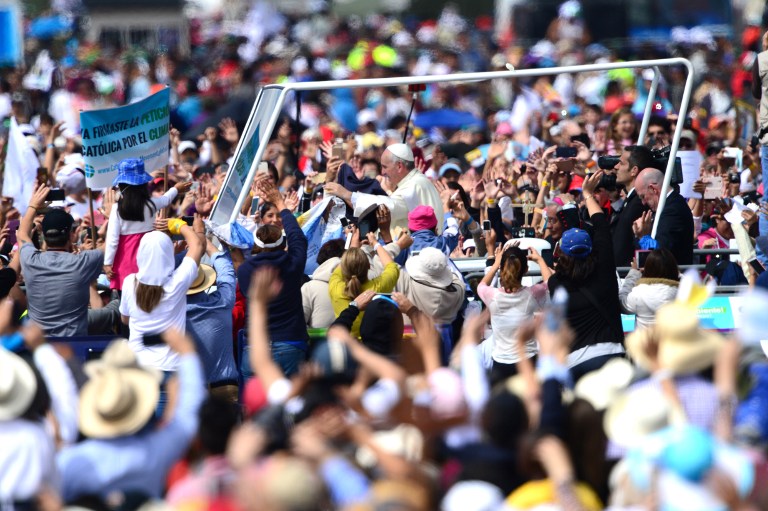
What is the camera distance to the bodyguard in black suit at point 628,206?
34.2ft

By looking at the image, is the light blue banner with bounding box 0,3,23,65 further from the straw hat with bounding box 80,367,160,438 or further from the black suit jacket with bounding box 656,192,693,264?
the straw hat with bounding box 80,367,160,438

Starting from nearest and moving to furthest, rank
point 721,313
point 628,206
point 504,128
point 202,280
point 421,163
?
point 202,280, point 721,313, point 628,206, point 421,163, point 504,128

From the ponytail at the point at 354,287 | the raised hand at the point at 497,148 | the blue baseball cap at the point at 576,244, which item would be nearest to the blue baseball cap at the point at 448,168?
the raised hand at the point at 497,148

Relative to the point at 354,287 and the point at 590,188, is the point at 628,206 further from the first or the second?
the point at 354,287

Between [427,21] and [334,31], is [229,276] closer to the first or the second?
[334,31]

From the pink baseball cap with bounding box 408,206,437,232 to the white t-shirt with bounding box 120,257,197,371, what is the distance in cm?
190

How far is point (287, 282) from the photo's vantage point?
914 centimetres

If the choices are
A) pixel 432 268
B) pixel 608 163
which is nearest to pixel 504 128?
pixel 608 163

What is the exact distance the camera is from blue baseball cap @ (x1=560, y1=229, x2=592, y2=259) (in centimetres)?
874

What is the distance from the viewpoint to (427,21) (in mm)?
49250

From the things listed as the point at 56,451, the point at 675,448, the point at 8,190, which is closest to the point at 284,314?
the point at 56,451

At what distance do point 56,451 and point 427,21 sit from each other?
144ft

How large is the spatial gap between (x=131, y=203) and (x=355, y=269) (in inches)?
62.3

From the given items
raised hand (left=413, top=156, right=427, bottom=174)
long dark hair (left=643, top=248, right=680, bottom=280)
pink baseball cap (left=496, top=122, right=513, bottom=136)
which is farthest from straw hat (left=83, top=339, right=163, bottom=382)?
pink baseball cap (left=496, top=122, right=513, bottom=136)
